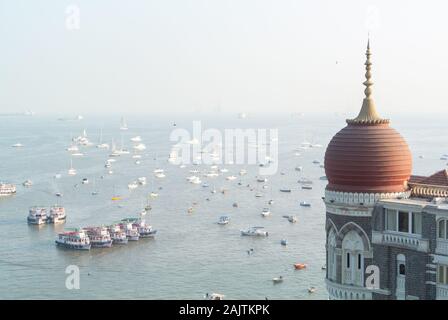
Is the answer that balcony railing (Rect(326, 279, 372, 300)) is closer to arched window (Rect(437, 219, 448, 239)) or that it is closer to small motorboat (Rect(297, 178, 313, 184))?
arched window (Rect(437, 219, 448, 239))

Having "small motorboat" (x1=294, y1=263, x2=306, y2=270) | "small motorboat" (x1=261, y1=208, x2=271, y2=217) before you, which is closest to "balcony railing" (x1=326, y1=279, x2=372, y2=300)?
"small motorboat" (x1=294, y1=263, x2=306, y2=270)

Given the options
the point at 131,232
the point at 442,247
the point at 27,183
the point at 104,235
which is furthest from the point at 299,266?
the point at 27,183

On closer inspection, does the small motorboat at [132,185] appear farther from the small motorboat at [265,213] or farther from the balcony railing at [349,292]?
the balcony railing at [349,292]

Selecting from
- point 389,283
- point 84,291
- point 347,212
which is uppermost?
point 347,212

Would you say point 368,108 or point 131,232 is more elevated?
point 368,108

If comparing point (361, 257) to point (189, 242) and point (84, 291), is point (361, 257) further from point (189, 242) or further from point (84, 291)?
point (189, 242)

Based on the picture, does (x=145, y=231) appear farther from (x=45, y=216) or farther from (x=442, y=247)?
(x=442, y=247)
